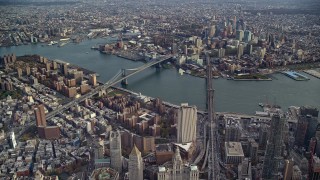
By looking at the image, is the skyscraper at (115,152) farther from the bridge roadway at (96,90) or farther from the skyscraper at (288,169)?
the bridge roadway at (96,90)

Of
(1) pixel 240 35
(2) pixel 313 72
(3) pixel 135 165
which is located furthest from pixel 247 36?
(3) pixel 135 165

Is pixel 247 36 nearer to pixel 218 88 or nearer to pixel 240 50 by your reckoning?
pixel 240 50

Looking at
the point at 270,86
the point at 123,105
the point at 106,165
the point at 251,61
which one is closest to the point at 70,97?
the point at 123,105

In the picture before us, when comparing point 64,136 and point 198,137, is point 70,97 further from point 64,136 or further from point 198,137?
point 198,137

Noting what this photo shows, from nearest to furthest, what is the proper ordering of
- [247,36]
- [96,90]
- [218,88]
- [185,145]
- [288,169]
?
1. [288,169]
2. [185,145]
3. [96,90]
4. [218,88]
5. [247,36]

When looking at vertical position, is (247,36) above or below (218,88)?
above

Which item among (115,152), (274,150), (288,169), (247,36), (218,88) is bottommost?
(218,88)
